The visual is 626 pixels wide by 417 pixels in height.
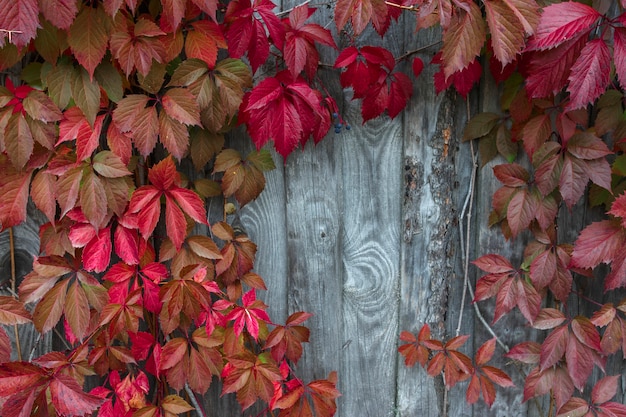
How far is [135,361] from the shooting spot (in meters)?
1.54

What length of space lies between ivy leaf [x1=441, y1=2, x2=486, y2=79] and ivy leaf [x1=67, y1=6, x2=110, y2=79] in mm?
768

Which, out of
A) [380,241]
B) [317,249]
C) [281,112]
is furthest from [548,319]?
[281,112]

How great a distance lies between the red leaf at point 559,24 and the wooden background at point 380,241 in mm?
333

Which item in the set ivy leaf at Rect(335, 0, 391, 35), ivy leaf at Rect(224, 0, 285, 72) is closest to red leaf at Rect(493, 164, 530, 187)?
ivy leaf at Rect(335, 0, 391, 35)

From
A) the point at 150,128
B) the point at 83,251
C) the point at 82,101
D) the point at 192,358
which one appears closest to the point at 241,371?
the point at 192,358

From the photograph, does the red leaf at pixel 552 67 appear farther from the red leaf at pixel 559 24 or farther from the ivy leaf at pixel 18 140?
the ivy leaf at pixel 18 140

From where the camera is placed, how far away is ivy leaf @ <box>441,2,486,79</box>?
1.26 metres

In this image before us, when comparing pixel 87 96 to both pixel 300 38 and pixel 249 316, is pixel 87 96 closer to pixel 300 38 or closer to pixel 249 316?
pixel 300 38

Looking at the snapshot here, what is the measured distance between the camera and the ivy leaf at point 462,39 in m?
1.26

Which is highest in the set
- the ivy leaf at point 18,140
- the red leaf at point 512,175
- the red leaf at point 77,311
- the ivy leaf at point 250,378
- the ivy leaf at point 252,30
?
the ivy leaf at point 252,30

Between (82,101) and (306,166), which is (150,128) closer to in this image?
(82,101)

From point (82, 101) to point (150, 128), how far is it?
16cm

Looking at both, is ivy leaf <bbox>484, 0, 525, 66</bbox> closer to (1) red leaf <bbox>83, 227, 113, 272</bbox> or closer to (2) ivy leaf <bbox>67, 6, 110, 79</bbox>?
(2) ivy leaf <bbox>67, 6, 110, 79</bbox>

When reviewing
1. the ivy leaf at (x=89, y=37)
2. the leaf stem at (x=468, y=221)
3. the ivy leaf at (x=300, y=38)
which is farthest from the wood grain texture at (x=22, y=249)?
the leaf stem at (x=468, y=221)
